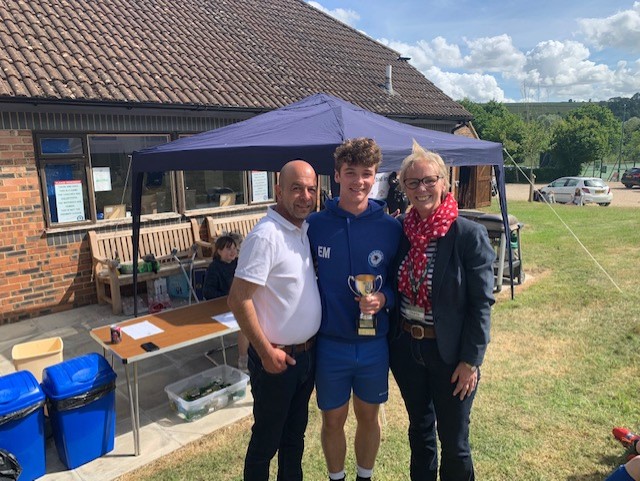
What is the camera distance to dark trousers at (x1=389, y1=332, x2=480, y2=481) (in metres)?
2.35

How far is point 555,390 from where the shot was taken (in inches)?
166

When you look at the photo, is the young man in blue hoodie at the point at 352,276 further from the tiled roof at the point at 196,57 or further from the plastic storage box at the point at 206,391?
the tiled roof at the point at 196,57

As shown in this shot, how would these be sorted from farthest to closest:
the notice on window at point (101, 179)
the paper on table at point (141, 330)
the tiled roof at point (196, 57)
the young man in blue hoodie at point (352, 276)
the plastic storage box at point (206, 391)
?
the notice on window at point (101, 179), the tiled roof at point (196, 57), the plastic storage box at point (206, 391), the paper on table at point (141, 330), the young man in blue hoodie at point (352, 276)

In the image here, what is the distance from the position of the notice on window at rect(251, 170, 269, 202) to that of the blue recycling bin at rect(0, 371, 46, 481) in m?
6.39

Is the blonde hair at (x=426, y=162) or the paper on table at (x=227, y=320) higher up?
the blonde hair at (x=426, y=162)

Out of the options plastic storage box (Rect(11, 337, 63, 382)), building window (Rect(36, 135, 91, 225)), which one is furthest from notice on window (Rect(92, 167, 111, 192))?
plastic storage box (Rect(11, 337, 63, 382))

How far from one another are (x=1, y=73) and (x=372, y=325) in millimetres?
6172

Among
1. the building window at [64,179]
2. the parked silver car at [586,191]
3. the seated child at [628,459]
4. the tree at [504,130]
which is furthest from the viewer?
the tree at [504,130]

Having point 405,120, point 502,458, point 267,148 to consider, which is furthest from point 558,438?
point 405,120

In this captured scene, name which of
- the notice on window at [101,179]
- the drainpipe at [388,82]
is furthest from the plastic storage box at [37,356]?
the drainpipe at [388,82]

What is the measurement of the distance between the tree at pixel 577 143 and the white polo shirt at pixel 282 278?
41.7m

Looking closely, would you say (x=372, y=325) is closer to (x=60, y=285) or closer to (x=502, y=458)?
(x=502, y=458)

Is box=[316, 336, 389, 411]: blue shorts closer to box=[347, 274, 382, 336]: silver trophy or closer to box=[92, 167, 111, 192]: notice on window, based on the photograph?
box=[347, 274, 382, 336]: silver trophy

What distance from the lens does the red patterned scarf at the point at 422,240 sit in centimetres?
226
